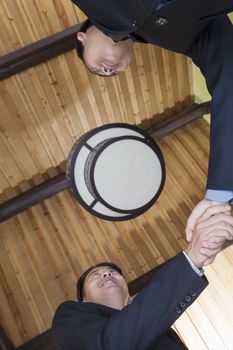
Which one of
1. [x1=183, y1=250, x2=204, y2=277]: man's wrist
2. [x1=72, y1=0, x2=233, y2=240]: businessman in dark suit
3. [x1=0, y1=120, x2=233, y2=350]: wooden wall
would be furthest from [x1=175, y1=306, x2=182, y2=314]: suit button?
[x1=0, y1=120, x2=233, y2=350]: wooden wall

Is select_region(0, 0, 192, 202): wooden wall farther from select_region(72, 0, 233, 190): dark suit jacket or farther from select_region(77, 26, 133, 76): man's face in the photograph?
select_region(72, 0, 233, 190): dark suit jacket

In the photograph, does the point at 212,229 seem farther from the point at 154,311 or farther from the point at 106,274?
the point at 106,274

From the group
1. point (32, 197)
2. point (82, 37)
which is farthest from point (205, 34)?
point (32, 197)

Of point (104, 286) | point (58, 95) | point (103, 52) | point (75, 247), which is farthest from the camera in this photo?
point (75, 247)

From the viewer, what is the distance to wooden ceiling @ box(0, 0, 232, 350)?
308cm

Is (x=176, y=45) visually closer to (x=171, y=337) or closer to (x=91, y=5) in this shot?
(x=91, y=5)

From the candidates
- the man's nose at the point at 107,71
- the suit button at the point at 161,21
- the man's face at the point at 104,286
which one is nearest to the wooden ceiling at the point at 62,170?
the man's face at the point at 104,286

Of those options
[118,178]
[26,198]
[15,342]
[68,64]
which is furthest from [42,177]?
[118,178]

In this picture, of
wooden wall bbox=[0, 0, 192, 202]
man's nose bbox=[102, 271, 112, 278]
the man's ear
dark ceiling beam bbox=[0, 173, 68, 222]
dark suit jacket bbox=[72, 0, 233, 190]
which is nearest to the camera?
dark suit jacket bbox=[72, 0, 233, 190]

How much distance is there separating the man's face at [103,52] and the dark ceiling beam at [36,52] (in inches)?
50.7

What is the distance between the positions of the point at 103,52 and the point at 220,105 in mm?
→ 498

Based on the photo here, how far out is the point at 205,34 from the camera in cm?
140

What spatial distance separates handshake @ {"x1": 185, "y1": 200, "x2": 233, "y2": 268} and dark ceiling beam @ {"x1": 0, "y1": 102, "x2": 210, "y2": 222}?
2.24 metres

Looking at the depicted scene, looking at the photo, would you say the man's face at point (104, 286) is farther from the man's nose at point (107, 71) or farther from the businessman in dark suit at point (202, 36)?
the man's nose at point (107, 71)
